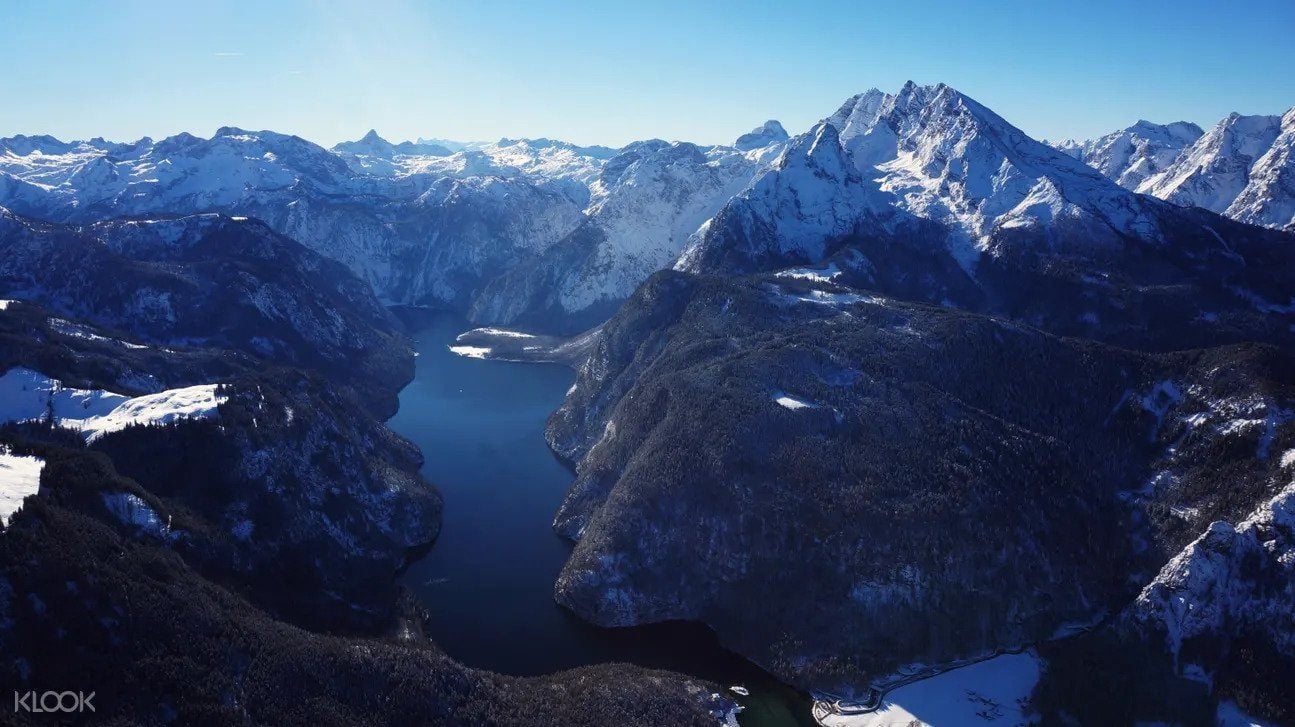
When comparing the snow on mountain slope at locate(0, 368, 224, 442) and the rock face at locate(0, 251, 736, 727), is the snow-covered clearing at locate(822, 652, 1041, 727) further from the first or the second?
the snow on mountain slope at locate(0, 368, 224, 442)

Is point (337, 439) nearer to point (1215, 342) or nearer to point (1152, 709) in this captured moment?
A: point (1152, 709)

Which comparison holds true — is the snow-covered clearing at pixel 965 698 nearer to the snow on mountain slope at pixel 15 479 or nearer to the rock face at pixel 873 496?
the rock face at pixel 873 496

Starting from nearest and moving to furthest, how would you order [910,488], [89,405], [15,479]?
[15,479] → [910,488] → [89,405]

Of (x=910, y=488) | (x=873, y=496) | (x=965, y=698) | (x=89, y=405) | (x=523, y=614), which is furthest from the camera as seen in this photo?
(x=89, y=405)

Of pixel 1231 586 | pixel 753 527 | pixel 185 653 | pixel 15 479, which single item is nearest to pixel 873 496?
pixel 753 527

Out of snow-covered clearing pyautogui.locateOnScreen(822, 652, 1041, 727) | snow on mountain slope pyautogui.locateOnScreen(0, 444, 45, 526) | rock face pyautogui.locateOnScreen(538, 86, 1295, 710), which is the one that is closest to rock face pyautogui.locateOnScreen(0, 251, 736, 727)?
snow on mountain slope pyautogui.locateOnScreen(0, 444, 45, 526)

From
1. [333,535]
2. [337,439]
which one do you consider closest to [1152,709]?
[333,535]

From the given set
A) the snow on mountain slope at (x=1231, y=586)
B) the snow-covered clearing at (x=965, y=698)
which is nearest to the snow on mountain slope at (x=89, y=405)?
the snow-covered clearing at (x=965, y=698)

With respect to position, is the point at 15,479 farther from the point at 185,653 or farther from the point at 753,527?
the point at 753,527
